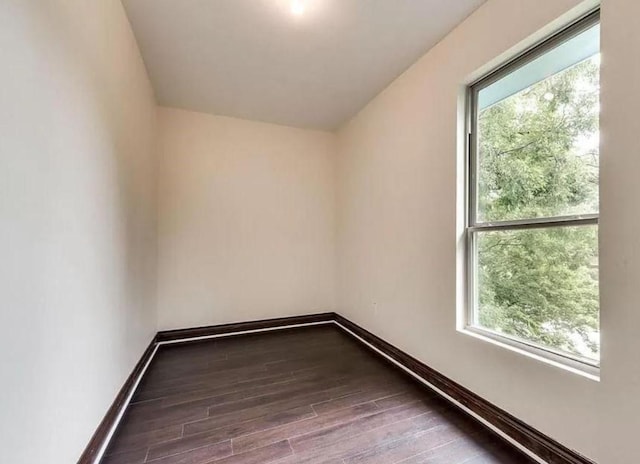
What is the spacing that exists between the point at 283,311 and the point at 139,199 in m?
2.12

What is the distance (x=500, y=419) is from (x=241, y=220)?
3.01 metres

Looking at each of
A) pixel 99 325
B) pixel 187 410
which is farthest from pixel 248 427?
pixel 99 325

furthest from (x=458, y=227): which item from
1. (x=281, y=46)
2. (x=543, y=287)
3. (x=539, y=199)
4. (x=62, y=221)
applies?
(x=62, y=221)

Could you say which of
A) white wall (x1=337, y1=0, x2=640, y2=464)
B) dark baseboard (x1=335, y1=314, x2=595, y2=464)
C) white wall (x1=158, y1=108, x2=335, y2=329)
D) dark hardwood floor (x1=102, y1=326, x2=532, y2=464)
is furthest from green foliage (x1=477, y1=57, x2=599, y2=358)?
A: white wall (x1=158, y1=108, x2=335, y2=329)

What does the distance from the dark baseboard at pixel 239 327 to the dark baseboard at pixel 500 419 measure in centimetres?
142

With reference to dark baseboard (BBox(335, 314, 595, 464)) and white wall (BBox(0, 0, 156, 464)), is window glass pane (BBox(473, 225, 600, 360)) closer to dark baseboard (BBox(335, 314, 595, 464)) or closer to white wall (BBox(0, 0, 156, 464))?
dark baseboard (BBox(335, 314, 595, 464))

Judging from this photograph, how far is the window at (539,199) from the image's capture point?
1.40 meters

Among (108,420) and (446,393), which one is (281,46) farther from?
(446,393)

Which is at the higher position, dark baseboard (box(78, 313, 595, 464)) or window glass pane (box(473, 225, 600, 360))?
window glass pane (box(473, 225, 600, 360))

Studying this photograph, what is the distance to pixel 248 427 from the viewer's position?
1727 millimetres

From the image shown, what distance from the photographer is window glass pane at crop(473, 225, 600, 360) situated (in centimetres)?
139

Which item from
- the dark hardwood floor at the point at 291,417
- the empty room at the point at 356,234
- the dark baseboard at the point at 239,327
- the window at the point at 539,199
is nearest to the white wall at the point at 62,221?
the empty room at the point at 356,234

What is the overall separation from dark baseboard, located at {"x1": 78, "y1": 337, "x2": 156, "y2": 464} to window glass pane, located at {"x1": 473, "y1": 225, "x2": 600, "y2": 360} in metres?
2.30

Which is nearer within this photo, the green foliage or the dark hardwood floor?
the green foliage
